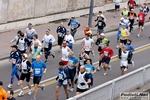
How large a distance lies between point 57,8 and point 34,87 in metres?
13.8

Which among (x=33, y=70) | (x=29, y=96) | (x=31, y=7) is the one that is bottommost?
(x=29, y=96)

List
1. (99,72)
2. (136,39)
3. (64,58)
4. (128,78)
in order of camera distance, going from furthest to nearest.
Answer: (136,39) < (99,72) < (64,58) < (128,78)

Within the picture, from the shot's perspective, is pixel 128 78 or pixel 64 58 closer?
pixel 128 78

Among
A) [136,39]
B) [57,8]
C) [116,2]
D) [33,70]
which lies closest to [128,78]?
[33,70]

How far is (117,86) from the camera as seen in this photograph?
14.3 metres

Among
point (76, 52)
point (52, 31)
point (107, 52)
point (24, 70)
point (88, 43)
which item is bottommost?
point (76, 52)

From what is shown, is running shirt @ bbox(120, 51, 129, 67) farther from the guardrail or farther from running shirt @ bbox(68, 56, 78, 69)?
running shirt @ bbox(68, 56, 78, 69)

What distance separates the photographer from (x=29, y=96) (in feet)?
51.6

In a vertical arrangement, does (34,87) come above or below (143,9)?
below

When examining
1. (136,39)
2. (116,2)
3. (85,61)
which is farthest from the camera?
(116,2)

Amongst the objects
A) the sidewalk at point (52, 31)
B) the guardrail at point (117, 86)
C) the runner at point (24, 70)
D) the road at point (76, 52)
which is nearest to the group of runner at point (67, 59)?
the runner at point (24, 70)

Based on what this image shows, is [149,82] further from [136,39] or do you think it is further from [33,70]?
[136,39]

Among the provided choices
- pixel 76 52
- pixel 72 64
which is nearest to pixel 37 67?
pixel 72 64

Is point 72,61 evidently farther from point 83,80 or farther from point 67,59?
point 83,80
